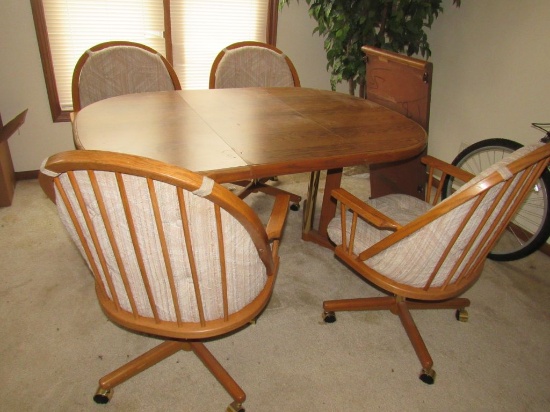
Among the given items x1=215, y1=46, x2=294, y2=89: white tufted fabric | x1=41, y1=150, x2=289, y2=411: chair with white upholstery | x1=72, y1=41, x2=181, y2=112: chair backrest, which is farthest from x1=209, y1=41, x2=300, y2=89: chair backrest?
x1=41, y1=150, x2=289, y2=411: chair with white upholstery

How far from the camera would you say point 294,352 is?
1.58 meters

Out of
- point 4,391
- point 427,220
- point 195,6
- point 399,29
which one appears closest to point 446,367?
point 427,220

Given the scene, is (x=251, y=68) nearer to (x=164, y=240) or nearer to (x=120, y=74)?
(x=120, y=74)

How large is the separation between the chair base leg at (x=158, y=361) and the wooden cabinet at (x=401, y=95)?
145cm

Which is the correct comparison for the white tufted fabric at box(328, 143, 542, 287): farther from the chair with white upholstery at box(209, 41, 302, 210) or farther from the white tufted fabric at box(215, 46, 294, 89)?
the white tufted fabric at box(215, 46, 294, 89)

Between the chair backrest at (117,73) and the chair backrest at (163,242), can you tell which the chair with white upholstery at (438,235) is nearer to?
the chair backrest at (163,242)

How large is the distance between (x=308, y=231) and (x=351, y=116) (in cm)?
71

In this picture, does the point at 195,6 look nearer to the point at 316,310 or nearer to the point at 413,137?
the point at 413,137

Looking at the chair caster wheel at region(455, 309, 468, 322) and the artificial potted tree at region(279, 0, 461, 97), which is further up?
the artificial potted tree at region(279, 0, 461, 97)

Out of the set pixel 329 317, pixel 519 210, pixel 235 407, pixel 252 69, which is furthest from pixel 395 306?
pixel 252 69

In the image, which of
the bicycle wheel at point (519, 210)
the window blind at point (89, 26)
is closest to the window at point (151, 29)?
the window blind at point (89, 26)

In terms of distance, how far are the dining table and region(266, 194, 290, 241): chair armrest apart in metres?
0.10

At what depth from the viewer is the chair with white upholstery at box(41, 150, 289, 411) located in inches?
31.5

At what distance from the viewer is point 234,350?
158cm
